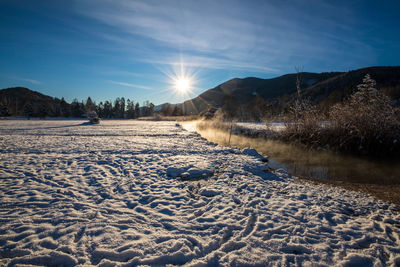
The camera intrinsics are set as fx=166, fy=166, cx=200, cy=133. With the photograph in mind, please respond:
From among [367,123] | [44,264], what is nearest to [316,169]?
[367,123]

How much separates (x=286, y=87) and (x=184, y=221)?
444 feet

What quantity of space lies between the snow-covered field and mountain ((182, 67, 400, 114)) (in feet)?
165

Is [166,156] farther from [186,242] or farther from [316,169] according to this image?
[316,169]

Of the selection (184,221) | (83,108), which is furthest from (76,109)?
(184,221)

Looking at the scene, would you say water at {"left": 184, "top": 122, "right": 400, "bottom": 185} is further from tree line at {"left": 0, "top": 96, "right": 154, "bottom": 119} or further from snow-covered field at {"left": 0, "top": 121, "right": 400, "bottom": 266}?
tree line at {"left": 0, "top": 96, "right": 154, "bottom": 119}

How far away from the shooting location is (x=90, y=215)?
9.39ft

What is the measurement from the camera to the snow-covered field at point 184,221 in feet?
6.93

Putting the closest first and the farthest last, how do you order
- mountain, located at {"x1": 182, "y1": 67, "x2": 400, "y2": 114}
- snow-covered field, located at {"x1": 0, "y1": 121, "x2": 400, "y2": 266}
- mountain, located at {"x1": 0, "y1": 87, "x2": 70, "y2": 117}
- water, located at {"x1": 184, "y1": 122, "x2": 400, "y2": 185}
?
1. snow-covered field, located at {"x1": 0, "y1": 121, "x2": 400, "y2": 266}
2. water, located at {"x1": 184, "y1": 122, "x2": 400, "y2": 185}
3. mountain, located at {"x1": 0, "y1": 87, "x2": 70, "y2": 117}
4. mountain, located at {"x1": 182, "y1": 67, "x2": 400, "y2": 114}

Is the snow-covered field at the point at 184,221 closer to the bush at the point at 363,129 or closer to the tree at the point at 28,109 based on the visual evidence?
the bush at the point at 363,129

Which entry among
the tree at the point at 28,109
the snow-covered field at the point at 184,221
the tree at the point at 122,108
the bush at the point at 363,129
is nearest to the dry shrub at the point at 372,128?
the bush at the point at 363,129

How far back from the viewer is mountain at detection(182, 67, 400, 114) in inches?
2419

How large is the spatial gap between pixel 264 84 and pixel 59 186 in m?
160

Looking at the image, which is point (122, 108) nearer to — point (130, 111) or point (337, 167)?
point (130, 111)

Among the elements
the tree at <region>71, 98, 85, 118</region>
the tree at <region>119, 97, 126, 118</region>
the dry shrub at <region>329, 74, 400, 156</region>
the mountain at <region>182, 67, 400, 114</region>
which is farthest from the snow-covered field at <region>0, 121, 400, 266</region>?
the tree at <region>119, 97, 126, 118</region>
